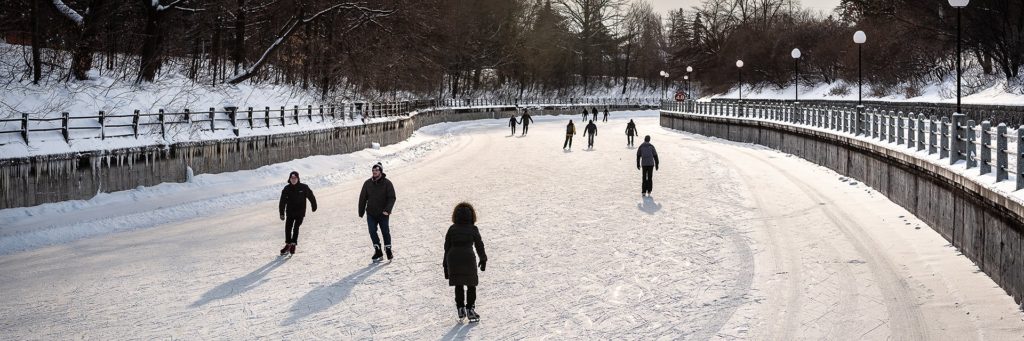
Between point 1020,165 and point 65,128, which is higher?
point 65,128

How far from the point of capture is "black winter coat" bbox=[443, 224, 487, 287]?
965 centimetres

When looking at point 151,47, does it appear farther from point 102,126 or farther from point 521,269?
point 521,269

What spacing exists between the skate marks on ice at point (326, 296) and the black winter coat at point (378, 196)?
83cm

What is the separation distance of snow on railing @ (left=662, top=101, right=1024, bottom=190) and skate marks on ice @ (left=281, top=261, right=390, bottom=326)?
824 cm

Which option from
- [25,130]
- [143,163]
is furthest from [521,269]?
[143,163]

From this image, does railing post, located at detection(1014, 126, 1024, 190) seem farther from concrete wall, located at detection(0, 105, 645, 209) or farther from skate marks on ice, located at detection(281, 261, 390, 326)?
concrete wall, located at detection(0, 105, 645, 209)

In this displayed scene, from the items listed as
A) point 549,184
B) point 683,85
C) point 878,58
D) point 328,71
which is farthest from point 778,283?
point 683,85

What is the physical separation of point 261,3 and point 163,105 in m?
16.4

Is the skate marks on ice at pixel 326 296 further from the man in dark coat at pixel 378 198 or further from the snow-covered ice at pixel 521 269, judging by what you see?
the man in dark coat at pixel 378 198

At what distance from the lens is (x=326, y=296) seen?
1146 centimetres

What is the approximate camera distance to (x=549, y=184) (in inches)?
976

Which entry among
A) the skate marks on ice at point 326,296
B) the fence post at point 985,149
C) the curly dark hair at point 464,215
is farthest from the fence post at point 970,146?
the skate marks on ice at point 326,296

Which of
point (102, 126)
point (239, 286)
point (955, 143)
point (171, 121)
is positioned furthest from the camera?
point (171, 121)

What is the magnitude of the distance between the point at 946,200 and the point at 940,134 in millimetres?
2531
